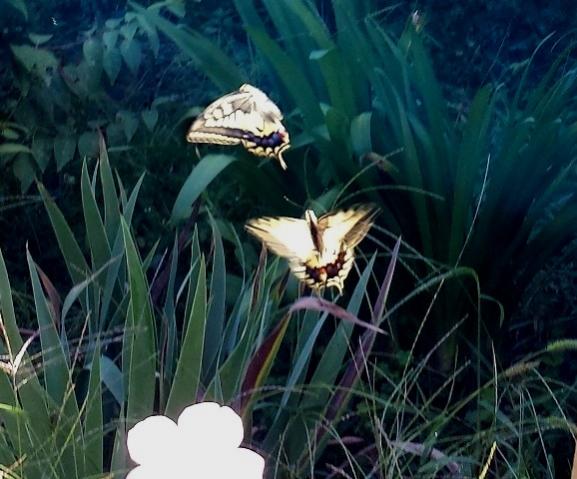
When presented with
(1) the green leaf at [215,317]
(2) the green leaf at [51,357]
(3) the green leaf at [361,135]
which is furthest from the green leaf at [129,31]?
(2) the green leaf at [51,357]

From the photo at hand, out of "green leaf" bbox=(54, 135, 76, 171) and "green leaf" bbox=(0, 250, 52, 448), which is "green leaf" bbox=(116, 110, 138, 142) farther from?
"green leaf" bbox=(0, 250, 52, 448)

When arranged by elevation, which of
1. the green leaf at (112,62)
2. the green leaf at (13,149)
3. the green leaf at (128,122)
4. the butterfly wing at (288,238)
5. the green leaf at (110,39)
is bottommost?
the green leaf at (128,122)

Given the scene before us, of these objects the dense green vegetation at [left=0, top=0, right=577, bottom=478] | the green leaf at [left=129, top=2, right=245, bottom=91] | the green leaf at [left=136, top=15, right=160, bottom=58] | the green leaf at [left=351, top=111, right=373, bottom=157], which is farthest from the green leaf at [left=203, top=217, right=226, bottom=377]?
the green leaf at [left=136, top=15, right=160, bottom=58]

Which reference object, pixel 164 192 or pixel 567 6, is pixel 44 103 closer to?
pixel 164 192

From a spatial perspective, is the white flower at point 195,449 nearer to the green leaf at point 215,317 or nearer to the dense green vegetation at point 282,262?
the dense green vegetation at point 282,262

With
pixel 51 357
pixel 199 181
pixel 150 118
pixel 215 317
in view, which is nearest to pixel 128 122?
pixel 150 118

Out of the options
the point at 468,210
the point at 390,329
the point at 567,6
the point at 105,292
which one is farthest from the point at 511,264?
the point at 567,6
